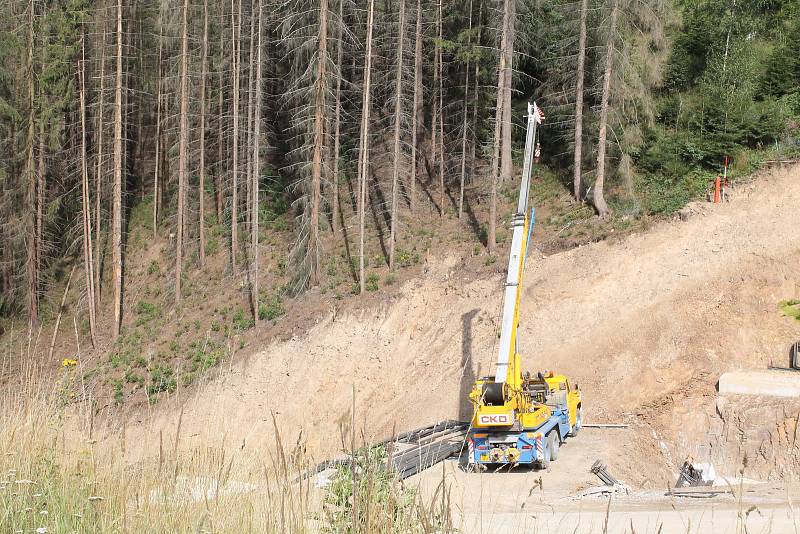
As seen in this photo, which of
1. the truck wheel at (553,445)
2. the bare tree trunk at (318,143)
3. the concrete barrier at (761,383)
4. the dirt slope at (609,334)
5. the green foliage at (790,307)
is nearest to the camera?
the truck wheel at (553,445)

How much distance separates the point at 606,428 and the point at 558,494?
248 inches

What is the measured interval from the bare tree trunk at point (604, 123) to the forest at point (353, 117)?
66mm

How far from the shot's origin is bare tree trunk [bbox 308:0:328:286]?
31531mm

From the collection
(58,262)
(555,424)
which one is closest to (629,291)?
(555,424)

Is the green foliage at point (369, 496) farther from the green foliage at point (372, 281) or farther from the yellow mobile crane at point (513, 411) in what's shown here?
the green foliage at point (372, 281)

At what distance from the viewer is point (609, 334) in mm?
24516

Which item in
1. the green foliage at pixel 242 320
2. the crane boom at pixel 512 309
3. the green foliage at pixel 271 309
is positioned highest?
the crane boom at pixel 512 309

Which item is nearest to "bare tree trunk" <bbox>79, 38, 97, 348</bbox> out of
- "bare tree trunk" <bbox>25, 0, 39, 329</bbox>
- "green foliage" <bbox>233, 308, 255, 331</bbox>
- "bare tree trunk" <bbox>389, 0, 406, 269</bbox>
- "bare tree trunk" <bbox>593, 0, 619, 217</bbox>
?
"bare tree trunk" <bbox>25, 0, 39, 329</bbox>

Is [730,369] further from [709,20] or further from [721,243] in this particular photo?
[709,20]

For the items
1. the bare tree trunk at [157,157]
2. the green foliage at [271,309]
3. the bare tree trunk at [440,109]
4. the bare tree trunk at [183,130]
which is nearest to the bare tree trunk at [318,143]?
the green foliage at [271,309]

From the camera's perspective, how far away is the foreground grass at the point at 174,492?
467 centimetres

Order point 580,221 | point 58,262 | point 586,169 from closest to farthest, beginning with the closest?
point 580,221 < point 586,169 < point 58,262

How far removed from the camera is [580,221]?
31.0m

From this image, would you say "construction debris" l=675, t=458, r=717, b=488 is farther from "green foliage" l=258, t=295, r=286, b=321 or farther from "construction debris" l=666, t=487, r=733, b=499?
"green foliage" l=258, t=295, r=286, b=321
